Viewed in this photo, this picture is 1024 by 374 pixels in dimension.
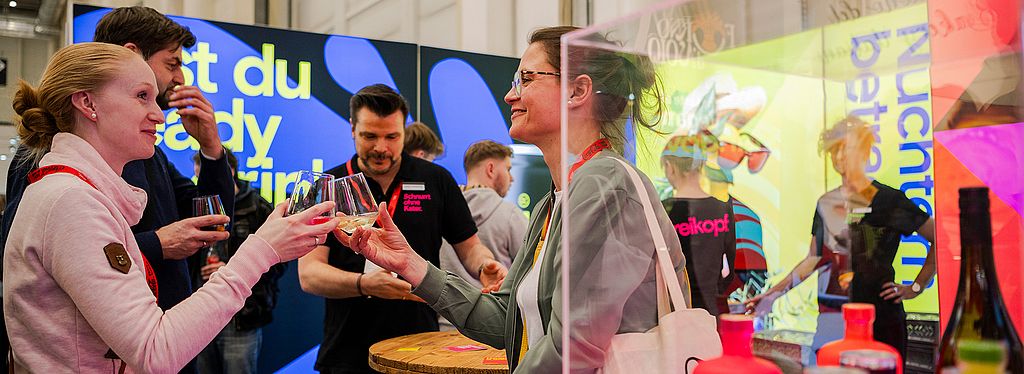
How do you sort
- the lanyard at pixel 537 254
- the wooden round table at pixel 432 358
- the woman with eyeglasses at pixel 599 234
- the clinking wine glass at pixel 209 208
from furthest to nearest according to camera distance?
the wooden round table at pixel 432 358 → the clinking wine glass at pixel 209 208 → the lanyard at pixel 537 254 → the woman with eyeglasses at pixel 599 234

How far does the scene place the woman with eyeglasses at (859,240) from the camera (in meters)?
0.67

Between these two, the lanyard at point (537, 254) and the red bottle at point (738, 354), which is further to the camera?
the lanyard at point (537, 254)

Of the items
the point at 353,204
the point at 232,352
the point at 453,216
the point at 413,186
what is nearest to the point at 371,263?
the point at 413,186

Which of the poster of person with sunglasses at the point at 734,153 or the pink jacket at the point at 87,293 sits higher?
the poster of person with sunglasses at the point at 734,153

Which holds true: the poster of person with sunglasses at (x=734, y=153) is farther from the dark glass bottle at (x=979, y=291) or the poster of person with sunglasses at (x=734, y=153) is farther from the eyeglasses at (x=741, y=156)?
the dark glass bottle at (x=979, y=291)

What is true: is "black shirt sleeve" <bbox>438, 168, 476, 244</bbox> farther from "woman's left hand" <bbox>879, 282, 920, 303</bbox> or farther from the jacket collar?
"woman's left hand" <bbox>879, 282, 920, 303</bbox>

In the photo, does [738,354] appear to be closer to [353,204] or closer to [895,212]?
[895,212]

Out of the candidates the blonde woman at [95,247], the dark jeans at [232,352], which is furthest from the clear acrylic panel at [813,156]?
the dark jeans at [232,352]

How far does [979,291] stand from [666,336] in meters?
0.35

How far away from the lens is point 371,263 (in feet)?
9.52

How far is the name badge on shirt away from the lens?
3279mm

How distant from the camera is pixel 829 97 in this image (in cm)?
73

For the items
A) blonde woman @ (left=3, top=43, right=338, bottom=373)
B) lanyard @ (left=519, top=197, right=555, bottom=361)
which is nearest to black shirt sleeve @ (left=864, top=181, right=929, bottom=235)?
lanyard @ (left=519, top=197, right=555, bottom=361)

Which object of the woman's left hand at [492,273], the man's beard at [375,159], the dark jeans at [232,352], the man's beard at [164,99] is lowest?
the dark jeans at [232,352]
